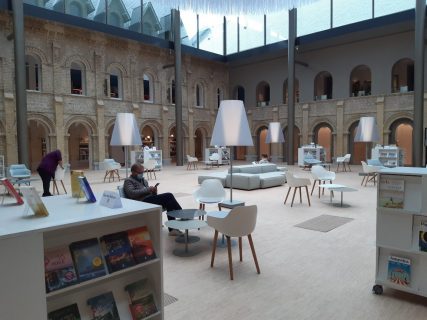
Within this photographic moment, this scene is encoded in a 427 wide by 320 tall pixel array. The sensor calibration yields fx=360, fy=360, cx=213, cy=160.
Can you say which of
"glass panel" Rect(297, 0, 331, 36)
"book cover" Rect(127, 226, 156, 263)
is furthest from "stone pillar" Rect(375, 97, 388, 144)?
"book cover" Rect(127, 226, 156, 263)

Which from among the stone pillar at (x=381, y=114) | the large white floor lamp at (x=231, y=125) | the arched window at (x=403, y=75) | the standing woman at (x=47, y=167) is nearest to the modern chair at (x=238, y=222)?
the large white floor lamp at (x=231, y=125)

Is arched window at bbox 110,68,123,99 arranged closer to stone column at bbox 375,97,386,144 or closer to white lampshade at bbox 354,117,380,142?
white lampshade at bbox 354,117,380,142

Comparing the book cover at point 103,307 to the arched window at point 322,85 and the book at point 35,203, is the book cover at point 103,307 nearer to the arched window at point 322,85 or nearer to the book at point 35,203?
the book at point 35,203

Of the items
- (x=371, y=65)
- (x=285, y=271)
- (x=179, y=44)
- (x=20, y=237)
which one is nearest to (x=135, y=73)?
(x=179, y=44)

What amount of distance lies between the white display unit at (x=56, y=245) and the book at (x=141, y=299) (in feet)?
0.13

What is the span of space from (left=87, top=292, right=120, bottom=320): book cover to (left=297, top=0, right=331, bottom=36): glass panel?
22.0 m

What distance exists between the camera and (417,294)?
11.6 feet

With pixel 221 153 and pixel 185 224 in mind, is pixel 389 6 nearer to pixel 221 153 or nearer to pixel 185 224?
pixel 221 153

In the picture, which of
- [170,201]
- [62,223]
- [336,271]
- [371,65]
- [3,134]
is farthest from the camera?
[371,65]

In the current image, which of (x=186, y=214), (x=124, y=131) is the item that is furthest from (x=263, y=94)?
(x=186, y=214)

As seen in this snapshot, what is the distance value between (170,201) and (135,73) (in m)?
17.2

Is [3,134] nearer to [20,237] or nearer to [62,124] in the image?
[62,124]

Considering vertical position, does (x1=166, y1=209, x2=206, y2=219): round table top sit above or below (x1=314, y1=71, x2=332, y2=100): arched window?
below

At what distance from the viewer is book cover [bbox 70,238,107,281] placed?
2.49 meters
